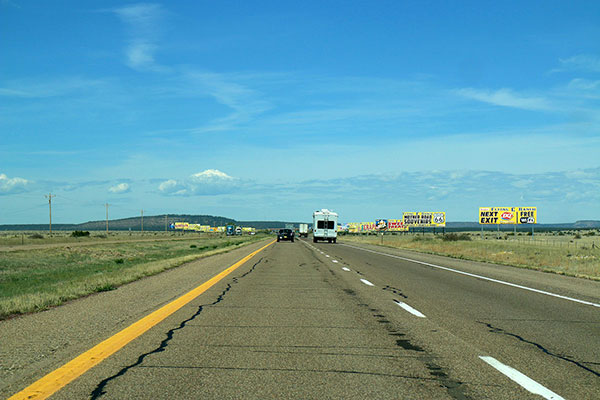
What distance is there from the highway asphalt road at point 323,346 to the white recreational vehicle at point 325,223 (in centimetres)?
5227

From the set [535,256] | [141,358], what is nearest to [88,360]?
[141,358]

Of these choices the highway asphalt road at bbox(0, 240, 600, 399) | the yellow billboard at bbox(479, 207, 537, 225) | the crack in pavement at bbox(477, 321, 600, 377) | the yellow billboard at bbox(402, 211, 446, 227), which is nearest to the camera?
the highway asphalt road at bbox(0, 240, 600, 399)

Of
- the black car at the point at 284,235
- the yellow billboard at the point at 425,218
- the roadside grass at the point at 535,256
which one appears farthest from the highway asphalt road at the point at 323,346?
the yellow billboard at the point at 425,218

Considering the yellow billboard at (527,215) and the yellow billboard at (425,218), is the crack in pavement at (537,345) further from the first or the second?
the yellow billboard at (425,218)

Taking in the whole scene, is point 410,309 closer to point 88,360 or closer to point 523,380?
point 523,380

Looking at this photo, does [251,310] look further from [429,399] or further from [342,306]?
[429,399]

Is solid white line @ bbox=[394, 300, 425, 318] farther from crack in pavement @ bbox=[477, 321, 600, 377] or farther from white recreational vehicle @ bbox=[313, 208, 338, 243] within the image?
white recreational vehicle @ bbox=[313, 208, 338, 243]

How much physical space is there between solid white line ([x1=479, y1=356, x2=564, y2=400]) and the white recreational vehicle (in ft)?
193

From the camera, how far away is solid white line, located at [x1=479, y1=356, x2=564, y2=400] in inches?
200

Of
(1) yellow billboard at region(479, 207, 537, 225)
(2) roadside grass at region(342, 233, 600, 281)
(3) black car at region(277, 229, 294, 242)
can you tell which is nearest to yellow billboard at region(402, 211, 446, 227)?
(1) yellow billboard at region(479, 207, 537, 225)

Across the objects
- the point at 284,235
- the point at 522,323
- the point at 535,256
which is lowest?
the point at 535,256

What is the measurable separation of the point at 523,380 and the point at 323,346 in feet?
8.01

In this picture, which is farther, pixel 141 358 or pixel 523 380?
pixel 141 358

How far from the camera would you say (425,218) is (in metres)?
130
